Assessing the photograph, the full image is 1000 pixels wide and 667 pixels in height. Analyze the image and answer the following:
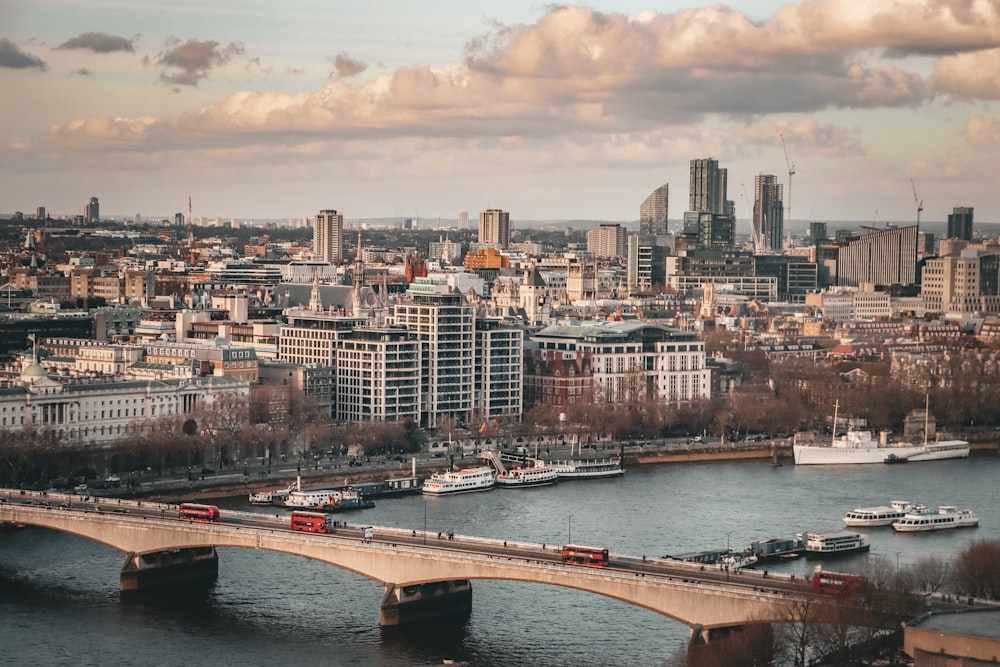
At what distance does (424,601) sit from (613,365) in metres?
32.4

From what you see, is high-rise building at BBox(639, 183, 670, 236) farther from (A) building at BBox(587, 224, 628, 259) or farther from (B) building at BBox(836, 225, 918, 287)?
(B) building at BBox(836, 225, 918, 287)

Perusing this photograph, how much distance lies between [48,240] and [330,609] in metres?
114

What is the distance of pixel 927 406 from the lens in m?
66.1

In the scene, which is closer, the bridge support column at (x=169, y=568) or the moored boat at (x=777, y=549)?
the bridge support column at (x=169, y=568)

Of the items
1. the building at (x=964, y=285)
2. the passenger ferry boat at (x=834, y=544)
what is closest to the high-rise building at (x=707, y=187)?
the building at (x=964, y=285)

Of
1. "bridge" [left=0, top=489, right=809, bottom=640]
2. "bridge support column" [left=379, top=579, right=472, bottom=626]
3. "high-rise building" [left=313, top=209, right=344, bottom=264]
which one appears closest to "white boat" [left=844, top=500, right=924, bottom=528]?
"bridge" [left=0, top=489, right=809, bottom=640]

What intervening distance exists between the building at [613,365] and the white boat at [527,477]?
9.84 metres

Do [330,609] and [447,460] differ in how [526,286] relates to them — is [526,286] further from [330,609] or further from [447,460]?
[330,609]

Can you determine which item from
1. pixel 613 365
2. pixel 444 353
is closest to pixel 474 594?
pixel 444 353

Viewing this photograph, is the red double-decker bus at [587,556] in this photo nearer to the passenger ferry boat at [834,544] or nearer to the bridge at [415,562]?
the bridge at [415,562]

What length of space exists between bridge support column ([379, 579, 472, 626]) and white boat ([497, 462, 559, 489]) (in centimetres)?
1674

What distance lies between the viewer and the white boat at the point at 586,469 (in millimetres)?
56812

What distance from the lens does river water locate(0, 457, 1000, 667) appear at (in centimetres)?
3488

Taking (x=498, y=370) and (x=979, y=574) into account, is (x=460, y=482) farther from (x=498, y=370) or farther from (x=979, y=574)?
(x=979, y=574)
